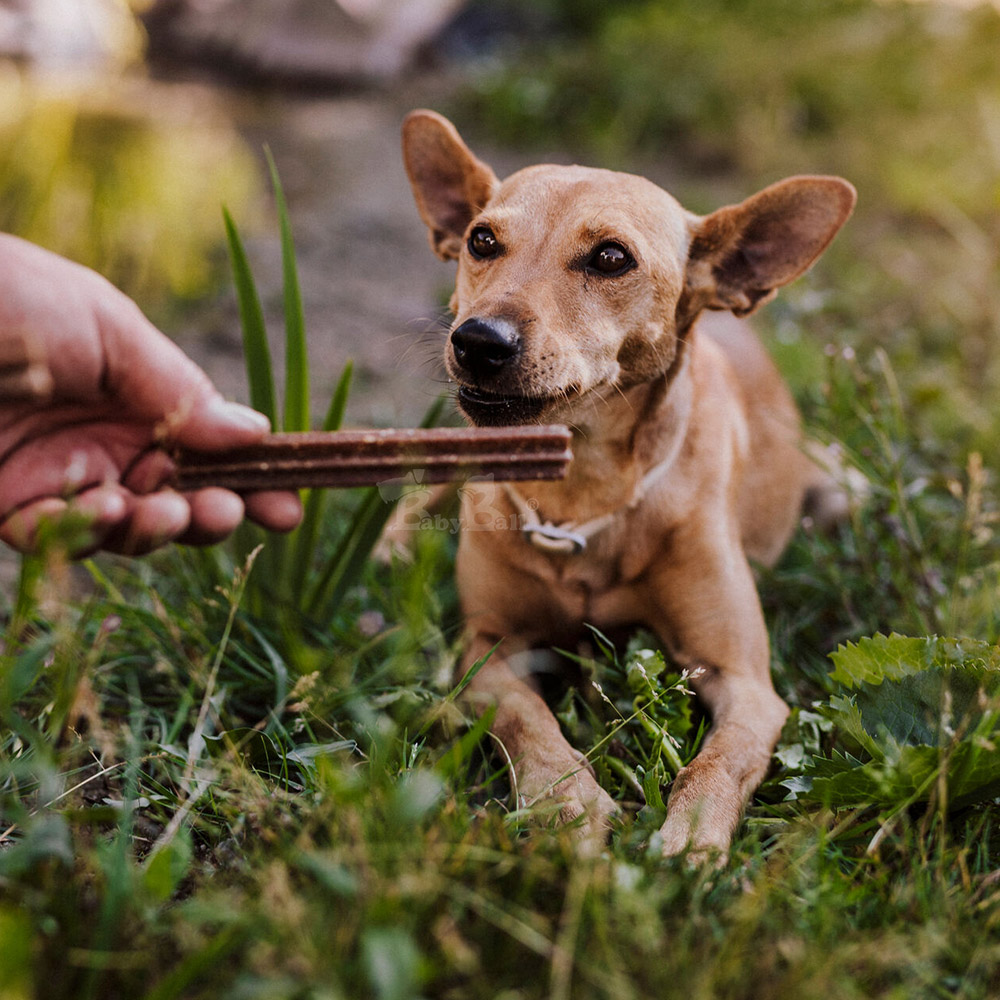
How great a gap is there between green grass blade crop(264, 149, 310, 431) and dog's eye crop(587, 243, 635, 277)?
754 mm

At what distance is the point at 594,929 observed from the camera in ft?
4.36

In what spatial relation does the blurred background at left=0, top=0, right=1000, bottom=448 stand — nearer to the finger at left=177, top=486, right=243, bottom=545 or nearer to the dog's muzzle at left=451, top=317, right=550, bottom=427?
the dog's muzzle at left=451, top=317, right=550, bottom=427

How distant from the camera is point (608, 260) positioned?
2.31m

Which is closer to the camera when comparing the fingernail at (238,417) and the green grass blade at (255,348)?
the fingernail at (238,417)

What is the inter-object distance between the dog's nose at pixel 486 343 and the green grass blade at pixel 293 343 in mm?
478

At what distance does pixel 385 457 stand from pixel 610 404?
2.42 ft

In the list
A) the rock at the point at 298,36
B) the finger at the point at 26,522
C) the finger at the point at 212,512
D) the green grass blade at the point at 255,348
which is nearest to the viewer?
the finger at the point at 26,522

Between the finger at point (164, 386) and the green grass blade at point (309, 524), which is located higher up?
the finger at point (164, 386)

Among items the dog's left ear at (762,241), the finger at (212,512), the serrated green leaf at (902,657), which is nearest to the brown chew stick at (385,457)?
the finger at (212,512)

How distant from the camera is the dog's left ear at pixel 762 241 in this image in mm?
2418

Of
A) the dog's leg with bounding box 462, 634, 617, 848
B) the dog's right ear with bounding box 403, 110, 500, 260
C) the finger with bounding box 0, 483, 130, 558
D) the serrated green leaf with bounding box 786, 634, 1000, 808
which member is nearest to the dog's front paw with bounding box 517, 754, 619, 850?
the dog's leg with bounding box 462, 634, 617, 848

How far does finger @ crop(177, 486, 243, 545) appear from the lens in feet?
6.47

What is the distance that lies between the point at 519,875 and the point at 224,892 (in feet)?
1.53

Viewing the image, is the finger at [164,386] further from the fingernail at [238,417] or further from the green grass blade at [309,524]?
the green grass blade at [309,524]
